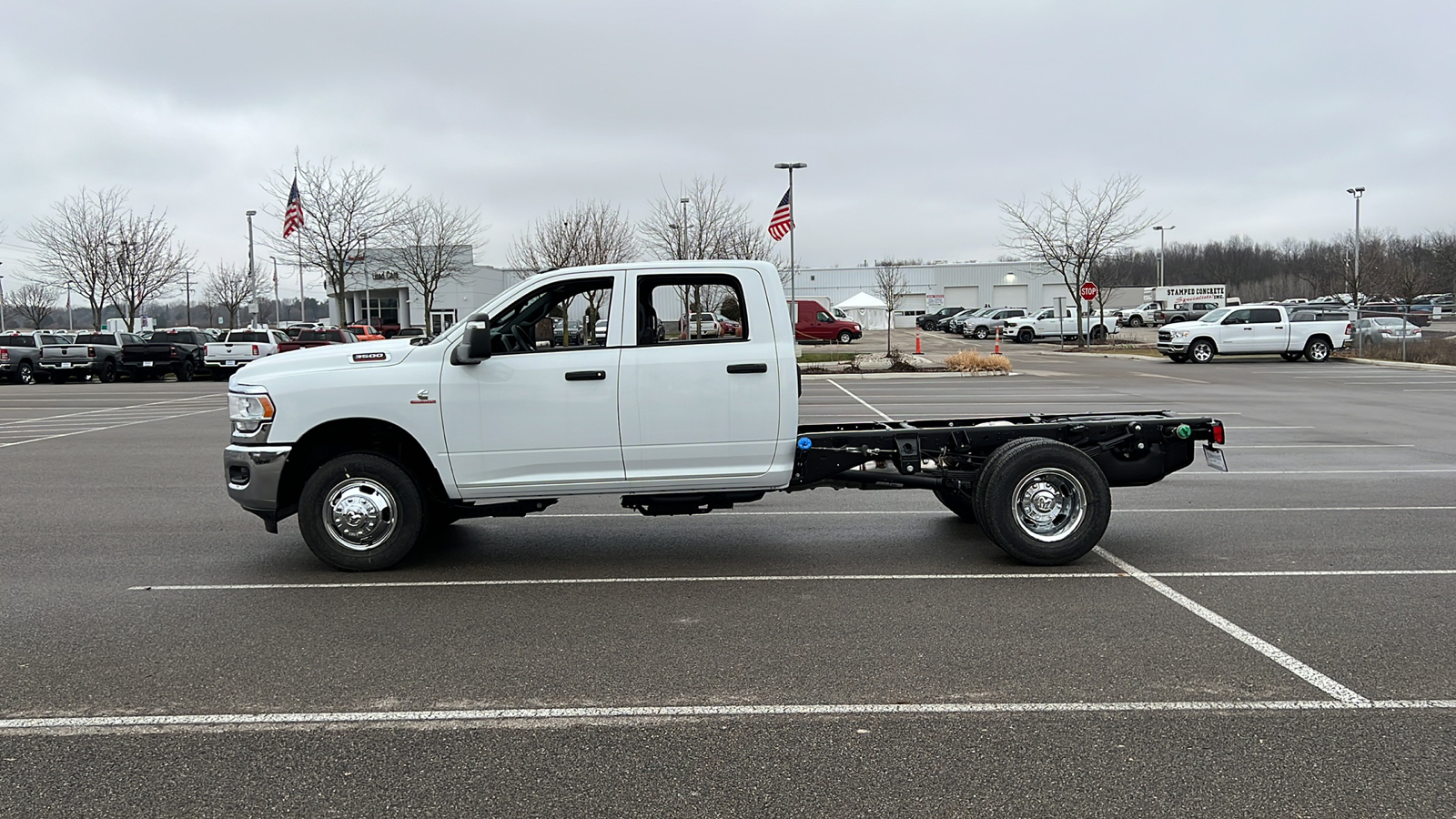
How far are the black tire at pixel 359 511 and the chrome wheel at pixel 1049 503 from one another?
4.09 meters

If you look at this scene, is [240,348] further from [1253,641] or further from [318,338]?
[1253,641]

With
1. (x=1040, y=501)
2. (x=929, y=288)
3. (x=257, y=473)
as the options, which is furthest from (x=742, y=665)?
(x=929, y=288)

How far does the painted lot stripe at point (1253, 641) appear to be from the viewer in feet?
15.3

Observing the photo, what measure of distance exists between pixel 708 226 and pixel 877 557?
117ft

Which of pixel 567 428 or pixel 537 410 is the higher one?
pixel 537 410

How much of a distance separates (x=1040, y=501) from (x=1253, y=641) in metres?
1.88

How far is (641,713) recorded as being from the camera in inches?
177

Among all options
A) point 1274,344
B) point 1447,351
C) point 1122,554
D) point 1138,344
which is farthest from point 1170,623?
point 1138,344

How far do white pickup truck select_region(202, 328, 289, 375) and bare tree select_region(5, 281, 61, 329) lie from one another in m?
46.6

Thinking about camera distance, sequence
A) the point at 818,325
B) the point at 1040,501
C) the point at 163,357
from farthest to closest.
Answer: the point at 818,325, the point at 163,357, the point at 1040,501

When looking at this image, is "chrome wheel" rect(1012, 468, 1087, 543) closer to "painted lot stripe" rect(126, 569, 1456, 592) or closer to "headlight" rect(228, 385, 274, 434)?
"painted lot stripe" rect(126, 569, 1456, 592)

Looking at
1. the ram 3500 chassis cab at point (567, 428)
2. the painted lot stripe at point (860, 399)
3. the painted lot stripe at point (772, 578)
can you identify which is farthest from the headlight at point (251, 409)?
the painted lot stripe at point (860, 399)

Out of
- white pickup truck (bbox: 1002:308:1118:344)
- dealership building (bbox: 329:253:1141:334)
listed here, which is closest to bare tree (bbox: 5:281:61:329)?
dealership building (bbox: 329:253:1141:334)

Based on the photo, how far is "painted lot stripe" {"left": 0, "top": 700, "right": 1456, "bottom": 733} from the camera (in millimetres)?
4422
